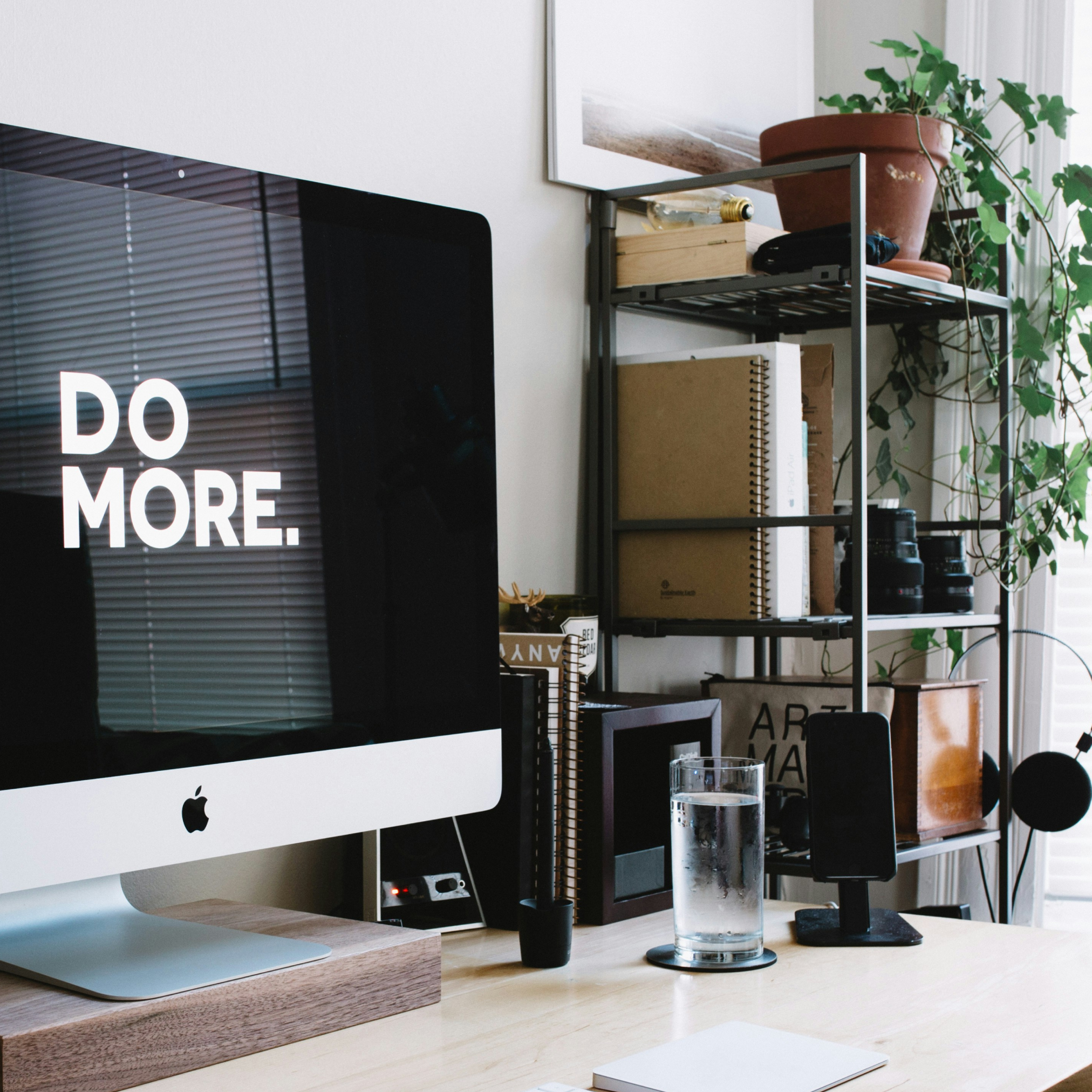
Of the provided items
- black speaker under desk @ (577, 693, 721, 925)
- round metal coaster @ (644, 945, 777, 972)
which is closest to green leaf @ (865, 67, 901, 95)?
black speaker under desk @ (577, 693, 721, 925)

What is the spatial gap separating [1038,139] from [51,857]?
182 centimetres

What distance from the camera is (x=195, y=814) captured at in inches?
35.4

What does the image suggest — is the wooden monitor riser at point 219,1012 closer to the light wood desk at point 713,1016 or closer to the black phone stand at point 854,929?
the light wood desk at point 713,1016

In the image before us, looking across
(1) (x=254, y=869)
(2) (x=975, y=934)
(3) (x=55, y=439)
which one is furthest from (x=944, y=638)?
(3) (x=55, y=439)

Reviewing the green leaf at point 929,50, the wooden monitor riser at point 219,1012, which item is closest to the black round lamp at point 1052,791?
the green leaf at point 929,50

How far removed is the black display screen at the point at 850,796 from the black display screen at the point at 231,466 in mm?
323

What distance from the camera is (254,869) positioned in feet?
4.30

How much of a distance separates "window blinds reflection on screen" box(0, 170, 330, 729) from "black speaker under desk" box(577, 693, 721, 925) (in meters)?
0.41

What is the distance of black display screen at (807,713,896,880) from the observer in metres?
1.21

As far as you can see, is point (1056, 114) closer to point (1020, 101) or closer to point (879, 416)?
point (1020, 101)

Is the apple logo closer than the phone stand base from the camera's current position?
Yes

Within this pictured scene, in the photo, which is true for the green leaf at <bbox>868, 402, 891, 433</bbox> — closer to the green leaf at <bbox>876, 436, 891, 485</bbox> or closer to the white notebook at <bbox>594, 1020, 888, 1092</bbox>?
the green leaf at <bbox>876, 436, 891, 485</bbox>

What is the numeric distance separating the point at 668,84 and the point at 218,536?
118 cm

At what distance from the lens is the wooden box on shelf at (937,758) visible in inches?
68.3
